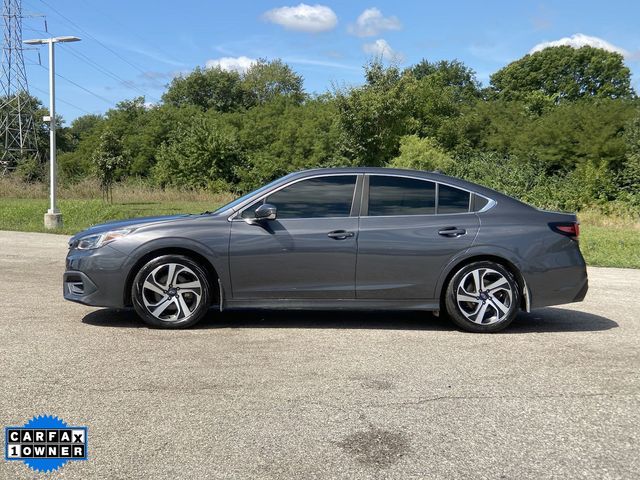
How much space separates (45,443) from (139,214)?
21.3m

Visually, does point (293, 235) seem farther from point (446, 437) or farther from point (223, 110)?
point (223, 110)

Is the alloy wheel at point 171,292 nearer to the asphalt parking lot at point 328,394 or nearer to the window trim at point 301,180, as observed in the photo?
the asphalt parking lot at point 328,394

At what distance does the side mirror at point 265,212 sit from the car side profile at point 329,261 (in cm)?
1

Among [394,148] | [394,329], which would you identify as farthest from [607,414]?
[394,148]

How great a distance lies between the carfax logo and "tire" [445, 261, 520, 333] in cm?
381

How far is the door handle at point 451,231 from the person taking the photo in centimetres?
633

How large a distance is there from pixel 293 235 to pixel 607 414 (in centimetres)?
324

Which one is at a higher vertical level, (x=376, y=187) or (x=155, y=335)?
(x=376, y=187)

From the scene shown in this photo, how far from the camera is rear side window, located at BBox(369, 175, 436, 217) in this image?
648 centimetres

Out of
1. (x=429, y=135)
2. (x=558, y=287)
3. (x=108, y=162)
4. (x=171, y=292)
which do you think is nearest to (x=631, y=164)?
(x=429, y=135)

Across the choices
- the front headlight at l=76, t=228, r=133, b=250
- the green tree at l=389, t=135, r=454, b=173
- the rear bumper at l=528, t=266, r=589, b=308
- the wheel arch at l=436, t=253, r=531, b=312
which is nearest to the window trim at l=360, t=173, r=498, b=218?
the wheel arch at l=436, t=253, r=531, b=312

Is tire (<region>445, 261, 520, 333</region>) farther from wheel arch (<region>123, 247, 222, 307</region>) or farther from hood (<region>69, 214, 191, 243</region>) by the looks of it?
hood (<region>69, 214, 191, 243</region>)

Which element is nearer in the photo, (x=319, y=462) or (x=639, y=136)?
(x=319, y=462)

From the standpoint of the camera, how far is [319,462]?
336cm
